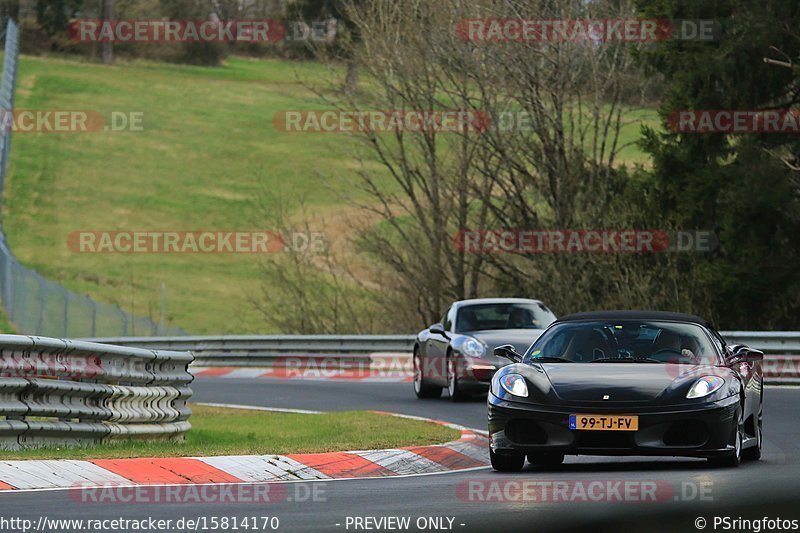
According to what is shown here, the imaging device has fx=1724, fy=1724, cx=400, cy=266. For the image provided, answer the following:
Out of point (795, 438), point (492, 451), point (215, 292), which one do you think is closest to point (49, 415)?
point (492, 451)

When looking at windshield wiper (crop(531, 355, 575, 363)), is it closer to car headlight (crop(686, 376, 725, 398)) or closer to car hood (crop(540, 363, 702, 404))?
car hood (crop(540, 363, 702, 404))

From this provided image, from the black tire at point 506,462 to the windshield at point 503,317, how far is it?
940 centimetres

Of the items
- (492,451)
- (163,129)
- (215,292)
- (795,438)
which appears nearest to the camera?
(492,451)

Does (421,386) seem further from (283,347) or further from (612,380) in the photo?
(283,347)

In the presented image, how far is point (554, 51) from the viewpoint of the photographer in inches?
1442

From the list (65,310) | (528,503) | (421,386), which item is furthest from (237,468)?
(65,310)

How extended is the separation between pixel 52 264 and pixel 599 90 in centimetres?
2701

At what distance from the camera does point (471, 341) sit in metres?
22.2

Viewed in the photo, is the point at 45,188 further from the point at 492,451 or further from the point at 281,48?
the point at 492,451

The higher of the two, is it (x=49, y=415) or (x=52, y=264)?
(x=49, y=415)

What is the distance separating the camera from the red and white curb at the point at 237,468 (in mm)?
12084

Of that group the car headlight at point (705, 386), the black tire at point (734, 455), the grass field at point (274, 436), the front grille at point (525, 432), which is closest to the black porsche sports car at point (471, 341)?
the grass field at point (274, 436)

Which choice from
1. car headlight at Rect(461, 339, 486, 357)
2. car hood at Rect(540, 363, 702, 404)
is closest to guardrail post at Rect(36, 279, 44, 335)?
car headlight at Rect(461, 339, 486, 357)

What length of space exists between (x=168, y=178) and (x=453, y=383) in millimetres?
54870
